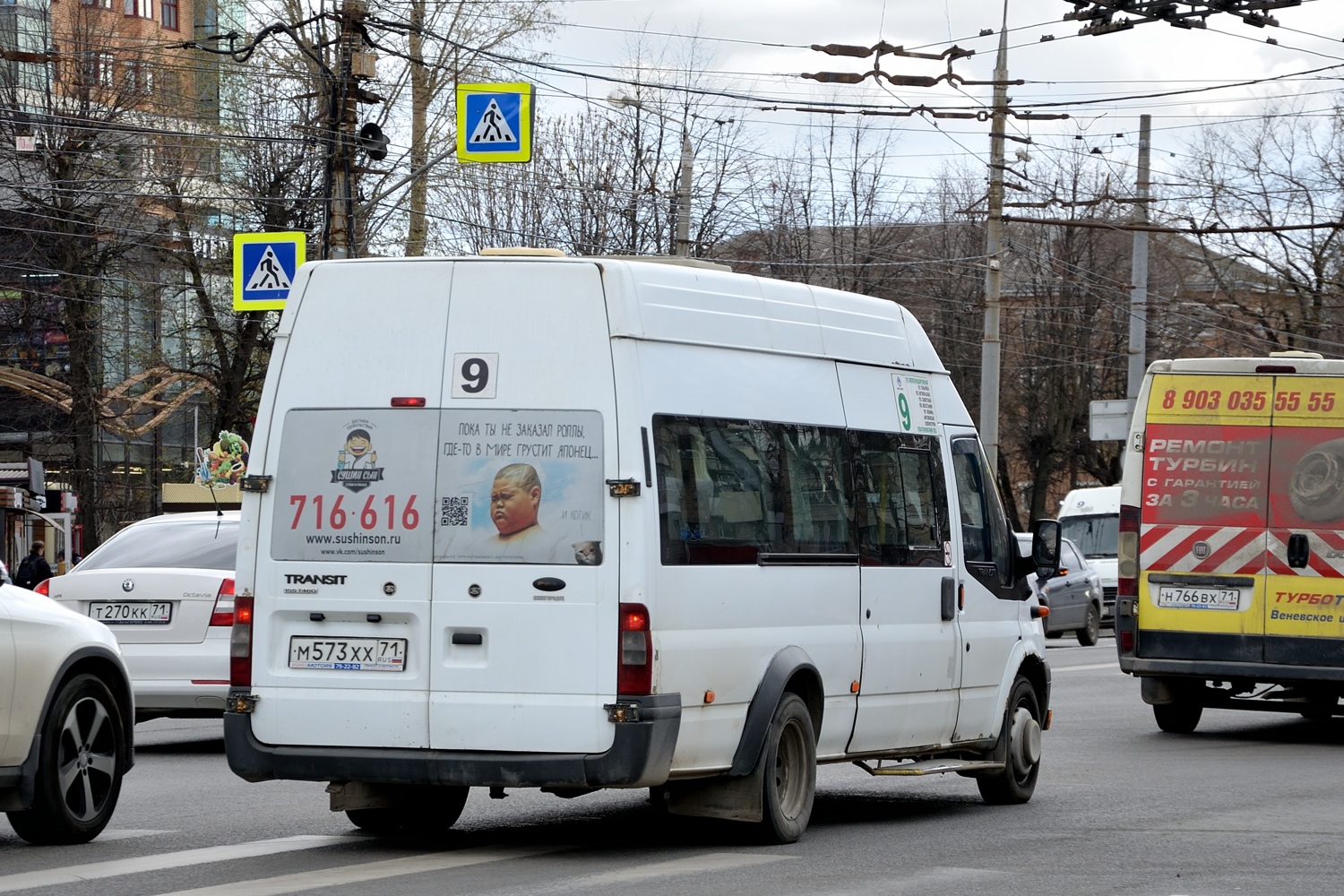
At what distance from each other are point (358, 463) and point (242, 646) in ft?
2.84

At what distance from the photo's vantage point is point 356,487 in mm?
8234

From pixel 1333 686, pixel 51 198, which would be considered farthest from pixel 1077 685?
pixel 51 198

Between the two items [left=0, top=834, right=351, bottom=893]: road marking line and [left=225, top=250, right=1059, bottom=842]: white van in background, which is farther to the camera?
[left=225, top=250, right=1059, bottom=842]: white van in background

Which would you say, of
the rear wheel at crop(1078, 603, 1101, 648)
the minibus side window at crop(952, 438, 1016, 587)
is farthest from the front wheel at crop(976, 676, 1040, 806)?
the rear wheel at crop(1078, 603, 1101, 648)

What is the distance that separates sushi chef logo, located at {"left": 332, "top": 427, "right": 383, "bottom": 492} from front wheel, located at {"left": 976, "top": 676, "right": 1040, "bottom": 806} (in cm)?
409

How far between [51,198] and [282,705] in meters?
33.1

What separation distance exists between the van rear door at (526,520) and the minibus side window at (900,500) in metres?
1.89

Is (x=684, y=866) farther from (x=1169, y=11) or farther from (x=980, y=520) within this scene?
(x=1169, y=11)

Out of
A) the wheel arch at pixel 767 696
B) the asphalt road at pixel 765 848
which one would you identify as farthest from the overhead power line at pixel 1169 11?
the wheel arch at pixel 767 696

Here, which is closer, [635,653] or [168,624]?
[635,653]

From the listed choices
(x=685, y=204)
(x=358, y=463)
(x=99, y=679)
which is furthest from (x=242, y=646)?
(x=685, y=204)

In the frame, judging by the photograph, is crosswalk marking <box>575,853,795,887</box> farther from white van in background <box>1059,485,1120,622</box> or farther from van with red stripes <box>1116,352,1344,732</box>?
white van in background <box>1059,485,1120,622</box>

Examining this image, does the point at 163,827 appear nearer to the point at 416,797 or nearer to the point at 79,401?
the point at 416,797

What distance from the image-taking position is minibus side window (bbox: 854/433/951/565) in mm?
9516
